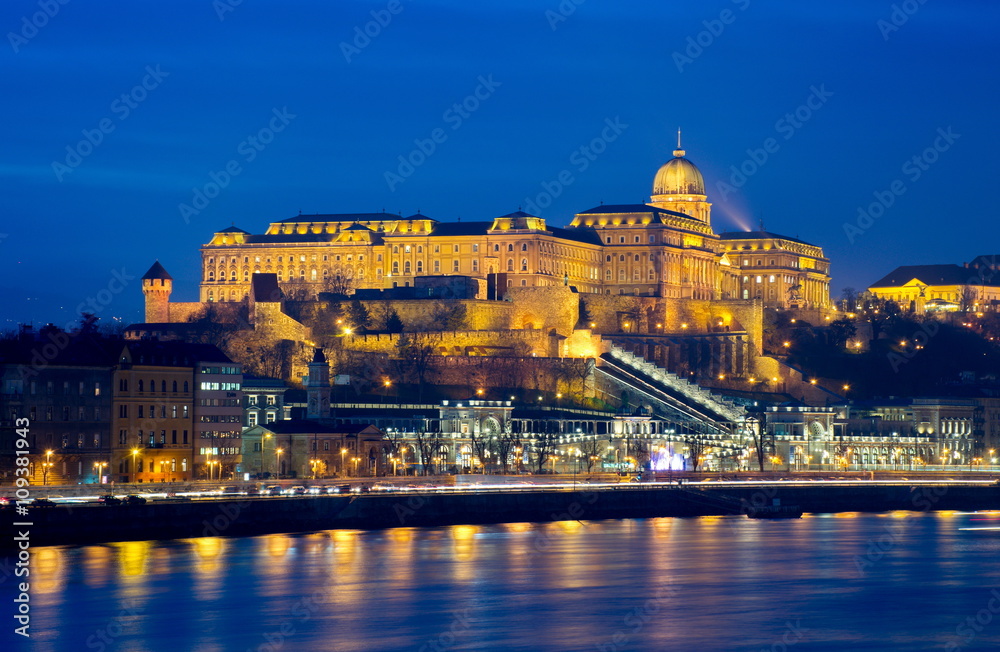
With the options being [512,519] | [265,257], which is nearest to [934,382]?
[265,257]

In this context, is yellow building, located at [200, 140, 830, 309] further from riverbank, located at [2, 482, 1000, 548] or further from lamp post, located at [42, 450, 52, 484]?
lamp post, located at [42, 450, 52, 484]

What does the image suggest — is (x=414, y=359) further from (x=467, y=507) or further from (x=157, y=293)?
(x=467, y=507)

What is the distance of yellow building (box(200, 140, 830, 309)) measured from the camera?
158 meters

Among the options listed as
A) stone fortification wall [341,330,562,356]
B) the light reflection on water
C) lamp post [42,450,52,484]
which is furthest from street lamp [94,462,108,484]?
stone fortification wall [341,330,562,356]

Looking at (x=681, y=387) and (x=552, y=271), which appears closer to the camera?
(x=681, y=387)

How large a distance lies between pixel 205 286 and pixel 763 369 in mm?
48147

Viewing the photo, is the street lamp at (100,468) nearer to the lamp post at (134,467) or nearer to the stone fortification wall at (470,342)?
the lamp post at (134,467)

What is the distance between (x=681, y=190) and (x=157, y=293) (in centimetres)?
5751

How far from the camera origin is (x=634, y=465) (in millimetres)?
111688

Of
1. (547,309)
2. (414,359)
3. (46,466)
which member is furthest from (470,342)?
(46,466)

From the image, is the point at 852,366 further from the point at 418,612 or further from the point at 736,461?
the point at 418,612

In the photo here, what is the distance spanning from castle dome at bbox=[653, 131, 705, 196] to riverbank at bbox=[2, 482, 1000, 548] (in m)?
87.4

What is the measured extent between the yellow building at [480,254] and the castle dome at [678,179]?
925 cm

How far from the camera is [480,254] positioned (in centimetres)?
15912
